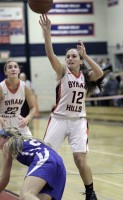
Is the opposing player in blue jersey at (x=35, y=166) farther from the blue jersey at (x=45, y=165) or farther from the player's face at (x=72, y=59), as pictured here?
the player's face at (x=72, y=59)

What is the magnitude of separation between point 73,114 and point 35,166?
60.1 inches

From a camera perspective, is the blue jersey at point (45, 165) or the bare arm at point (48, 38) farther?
the bare arm at point (48, 38)

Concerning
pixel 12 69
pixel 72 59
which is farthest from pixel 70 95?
pixel 12 69

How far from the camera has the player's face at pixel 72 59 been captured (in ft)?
19.0

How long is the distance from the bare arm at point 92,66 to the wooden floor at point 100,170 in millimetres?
1431

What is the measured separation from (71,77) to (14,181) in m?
2.01

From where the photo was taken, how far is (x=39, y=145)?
4.54 metres

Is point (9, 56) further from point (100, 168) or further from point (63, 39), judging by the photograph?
point (100, 168)

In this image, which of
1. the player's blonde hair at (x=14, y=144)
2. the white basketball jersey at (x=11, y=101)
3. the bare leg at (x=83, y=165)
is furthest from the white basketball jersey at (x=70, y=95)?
the player's blonde hair at (x=14, y=144)

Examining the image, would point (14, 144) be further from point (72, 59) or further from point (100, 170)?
point (100, 170)

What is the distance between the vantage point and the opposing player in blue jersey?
423 cm

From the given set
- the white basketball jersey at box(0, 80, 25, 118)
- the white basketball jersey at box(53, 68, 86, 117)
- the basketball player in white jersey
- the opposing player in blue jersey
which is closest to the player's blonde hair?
the opposing player in blue jersey

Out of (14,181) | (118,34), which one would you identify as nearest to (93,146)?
(14,181)

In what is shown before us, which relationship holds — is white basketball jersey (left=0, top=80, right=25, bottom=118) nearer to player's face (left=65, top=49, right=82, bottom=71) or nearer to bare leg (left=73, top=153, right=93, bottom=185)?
player's face (left=65, top=49, right=82, bottom=71)
